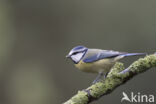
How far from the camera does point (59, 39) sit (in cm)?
1009

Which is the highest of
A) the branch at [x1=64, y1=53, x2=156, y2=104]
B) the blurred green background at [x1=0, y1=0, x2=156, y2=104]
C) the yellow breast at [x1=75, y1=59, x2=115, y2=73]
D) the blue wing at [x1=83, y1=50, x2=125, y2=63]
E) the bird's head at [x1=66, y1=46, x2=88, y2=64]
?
the blurred green background at [x1=0, y1=0, x2=156, y2=104]

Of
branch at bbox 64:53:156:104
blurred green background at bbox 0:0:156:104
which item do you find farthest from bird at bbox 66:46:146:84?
blurred green background at bbox 0:0:156:104

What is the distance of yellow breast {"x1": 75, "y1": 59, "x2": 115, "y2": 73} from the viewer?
406 centimetres

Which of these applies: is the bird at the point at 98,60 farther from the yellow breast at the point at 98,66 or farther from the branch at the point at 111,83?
the branch at the point at 111,83

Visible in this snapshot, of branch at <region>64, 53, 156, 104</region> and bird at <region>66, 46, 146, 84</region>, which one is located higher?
bird at <region>66, 46, 146, 84</region>

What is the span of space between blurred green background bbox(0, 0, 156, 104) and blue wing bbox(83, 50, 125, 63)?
4509 millimetres

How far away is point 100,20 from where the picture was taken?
9.91m

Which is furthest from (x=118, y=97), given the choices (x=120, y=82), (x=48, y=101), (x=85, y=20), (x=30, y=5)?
(x=120, y=82)

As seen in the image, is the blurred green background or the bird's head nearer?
the bird's head

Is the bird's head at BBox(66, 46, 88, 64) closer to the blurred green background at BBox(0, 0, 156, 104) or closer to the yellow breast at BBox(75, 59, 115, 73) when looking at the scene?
the yellow breast at BBox(75, 59, 115, 73)

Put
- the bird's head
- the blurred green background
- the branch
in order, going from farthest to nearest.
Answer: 1. the blurred green background
2. the bird's head
3. the branch

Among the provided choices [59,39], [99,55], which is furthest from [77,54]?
[59,39]

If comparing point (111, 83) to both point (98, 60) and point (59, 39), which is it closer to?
point (98, 60)

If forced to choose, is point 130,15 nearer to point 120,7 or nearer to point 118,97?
point 120,7
